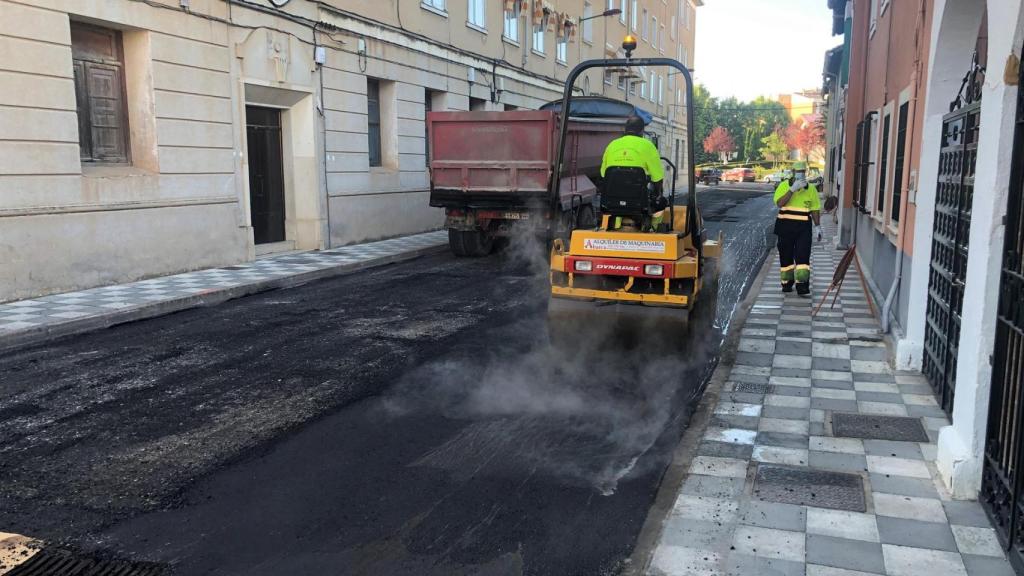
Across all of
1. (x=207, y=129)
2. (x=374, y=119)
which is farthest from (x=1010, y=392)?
(x=374, y=119)

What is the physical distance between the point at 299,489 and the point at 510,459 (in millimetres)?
1203

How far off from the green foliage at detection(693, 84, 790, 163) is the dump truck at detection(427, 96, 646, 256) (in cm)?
6635

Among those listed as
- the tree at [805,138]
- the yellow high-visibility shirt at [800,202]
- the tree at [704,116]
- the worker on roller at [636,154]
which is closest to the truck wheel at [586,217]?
the yellow high-visibility shirt at [800,202]

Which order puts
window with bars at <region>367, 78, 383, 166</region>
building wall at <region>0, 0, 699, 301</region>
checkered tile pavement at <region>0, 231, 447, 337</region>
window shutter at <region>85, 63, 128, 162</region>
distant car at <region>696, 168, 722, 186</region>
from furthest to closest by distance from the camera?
distant car at <region>696, 168, 722, 186</region>
window with bars at <region>367, 78, 383, 166</region>
window shutter at <region>85, 63, 128, 162</region>
building wall at <region>0, 0, 699, 301</region>
checkered tile pavement at <region>0, 231, 447, 337</region>

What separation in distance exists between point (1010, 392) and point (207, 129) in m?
11.5

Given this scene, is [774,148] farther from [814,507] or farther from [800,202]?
[814,507]

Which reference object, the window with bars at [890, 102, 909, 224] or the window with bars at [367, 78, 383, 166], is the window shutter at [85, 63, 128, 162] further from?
the window with bars at [890, 102, 909, 224]

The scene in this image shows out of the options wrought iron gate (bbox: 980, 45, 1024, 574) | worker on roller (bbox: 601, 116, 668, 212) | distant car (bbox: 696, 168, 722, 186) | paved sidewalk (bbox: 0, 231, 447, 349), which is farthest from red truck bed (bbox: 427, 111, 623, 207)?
distant car (bbox: 696, 168, 722, 186)

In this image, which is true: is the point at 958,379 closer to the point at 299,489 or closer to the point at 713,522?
the point at 713,522

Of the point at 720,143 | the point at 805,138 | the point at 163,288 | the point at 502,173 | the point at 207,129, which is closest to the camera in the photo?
A: the point at 163,288

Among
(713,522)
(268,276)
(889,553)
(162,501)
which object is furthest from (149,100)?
(889,553)

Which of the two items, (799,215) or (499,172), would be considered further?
(499,172)

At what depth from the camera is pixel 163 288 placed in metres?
10.2

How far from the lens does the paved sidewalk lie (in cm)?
806
